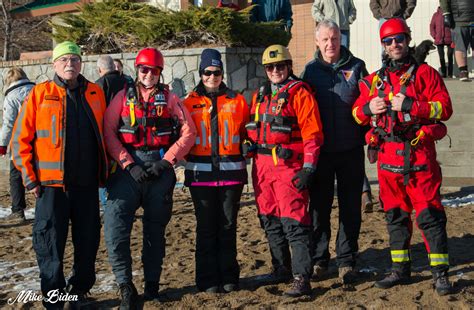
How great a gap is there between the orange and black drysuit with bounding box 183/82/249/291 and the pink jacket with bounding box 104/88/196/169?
150 millimetres

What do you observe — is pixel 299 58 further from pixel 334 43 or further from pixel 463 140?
pixel 334 43

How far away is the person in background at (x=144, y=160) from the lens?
495 cm

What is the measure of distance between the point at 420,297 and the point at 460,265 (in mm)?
953

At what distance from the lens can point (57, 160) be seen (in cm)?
485

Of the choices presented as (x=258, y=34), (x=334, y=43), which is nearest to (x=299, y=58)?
(x=258, y=34)

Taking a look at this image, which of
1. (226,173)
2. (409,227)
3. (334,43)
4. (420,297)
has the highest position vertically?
(334,43)

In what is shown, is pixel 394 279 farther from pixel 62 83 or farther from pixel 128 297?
pixel 62 83

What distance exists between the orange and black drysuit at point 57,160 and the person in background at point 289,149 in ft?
4.00

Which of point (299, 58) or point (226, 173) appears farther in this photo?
point (299, 58)

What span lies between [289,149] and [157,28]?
6.19m

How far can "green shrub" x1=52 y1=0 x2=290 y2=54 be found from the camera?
416 inches

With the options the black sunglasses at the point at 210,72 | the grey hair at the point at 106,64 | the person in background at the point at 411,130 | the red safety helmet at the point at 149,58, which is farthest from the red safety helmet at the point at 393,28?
the grey hair at the point at 106,64

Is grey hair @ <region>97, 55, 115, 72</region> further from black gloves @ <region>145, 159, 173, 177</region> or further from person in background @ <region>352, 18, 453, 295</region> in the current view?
person in background @ <region>352, 18, 453, 295</region>

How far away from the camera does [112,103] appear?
16.8ft
